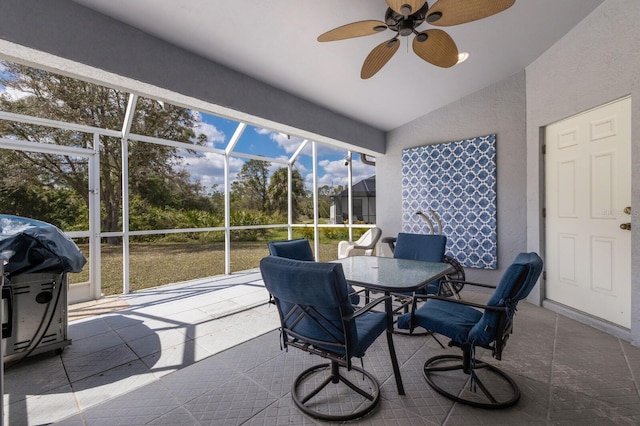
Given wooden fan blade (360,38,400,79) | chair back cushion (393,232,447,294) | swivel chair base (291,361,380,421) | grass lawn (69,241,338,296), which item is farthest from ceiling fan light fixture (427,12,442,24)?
grass lawn (69,241,338,296)

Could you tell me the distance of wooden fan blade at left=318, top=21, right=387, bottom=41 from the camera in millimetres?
2086

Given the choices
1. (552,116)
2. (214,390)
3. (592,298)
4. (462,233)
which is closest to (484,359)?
(592,298)

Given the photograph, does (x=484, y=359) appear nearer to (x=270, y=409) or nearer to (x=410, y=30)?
(x=270, y=409)

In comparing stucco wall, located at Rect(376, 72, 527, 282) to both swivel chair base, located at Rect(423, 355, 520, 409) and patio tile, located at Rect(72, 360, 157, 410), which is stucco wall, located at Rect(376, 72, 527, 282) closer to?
swivel chair base, located at Rect(423, 355, 520, 409)

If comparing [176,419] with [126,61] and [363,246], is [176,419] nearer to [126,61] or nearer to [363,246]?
[126,61]

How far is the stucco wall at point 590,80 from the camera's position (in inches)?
102

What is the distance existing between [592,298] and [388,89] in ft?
11.4

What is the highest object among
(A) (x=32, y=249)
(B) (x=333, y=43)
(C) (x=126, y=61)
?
(B) (x=333, y=43)

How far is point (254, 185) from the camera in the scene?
7.94m

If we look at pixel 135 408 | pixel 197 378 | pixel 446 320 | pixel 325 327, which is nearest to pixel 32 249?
pixel 135 408

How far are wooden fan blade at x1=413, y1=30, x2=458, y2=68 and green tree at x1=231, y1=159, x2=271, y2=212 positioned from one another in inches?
225

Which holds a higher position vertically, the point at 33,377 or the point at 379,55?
the point at 379,55

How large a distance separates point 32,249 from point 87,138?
11.8 feet

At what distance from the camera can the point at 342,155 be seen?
6684 millimetres
